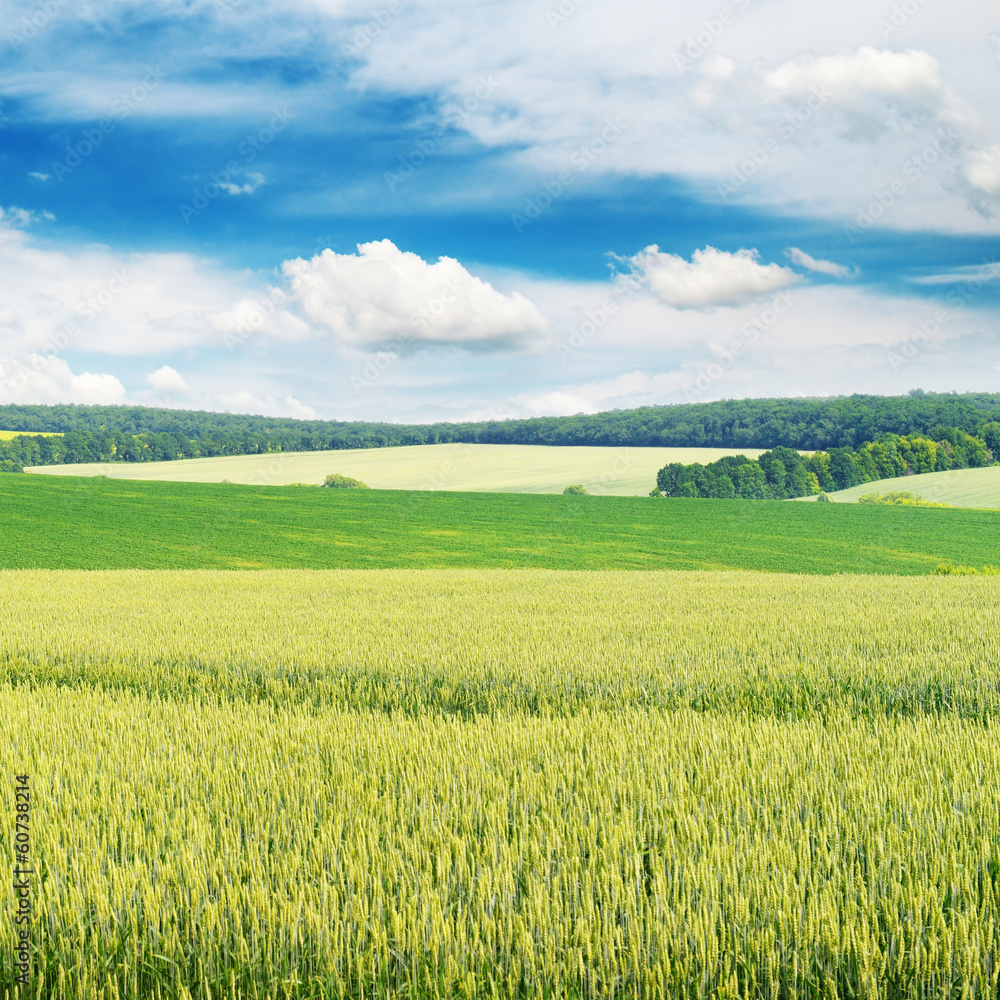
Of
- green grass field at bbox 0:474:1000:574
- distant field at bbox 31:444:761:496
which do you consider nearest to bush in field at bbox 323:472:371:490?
distant field at bbox 31:444:761:496

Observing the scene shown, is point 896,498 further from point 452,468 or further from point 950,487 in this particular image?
point 452,468

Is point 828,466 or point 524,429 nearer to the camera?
point 828,466

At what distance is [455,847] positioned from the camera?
13.1ft

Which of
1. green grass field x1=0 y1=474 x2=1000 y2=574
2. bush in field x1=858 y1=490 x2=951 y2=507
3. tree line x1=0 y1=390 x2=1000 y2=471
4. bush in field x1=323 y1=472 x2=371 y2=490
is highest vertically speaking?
tree line x1=0 y1=390 x2=1000 y2=471

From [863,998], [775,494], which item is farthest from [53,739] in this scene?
[775,494]

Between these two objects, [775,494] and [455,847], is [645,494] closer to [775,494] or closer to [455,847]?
[775,494]

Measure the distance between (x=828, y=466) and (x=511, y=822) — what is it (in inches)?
3493

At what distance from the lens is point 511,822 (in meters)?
4.42

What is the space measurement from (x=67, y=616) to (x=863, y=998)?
15197 millimetres

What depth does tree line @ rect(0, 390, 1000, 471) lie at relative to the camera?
320 feet


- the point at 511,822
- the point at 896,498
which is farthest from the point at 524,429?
the point at 511,822

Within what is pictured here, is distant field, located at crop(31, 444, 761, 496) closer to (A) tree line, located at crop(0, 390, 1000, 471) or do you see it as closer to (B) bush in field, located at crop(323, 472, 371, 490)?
(B) bush in field, located at crop(323, 472, 371, 490)

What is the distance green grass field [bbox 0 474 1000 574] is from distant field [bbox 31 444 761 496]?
524 inches

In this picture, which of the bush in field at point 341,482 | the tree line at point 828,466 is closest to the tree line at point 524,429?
the tree line at point 828,466
